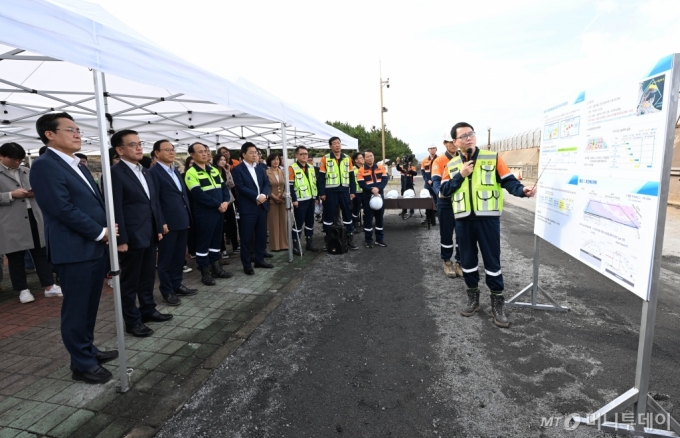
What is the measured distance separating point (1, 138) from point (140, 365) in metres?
7.54

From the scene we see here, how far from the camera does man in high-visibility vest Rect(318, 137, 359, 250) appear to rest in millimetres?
7023

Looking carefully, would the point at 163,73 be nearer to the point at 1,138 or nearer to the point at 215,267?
the point at 215,267

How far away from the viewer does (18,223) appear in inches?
178

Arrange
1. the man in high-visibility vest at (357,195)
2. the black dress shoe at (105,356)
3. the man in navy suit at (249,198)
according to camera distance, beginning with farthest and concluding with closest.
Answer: the man in high-visibility vest at (357,195), the man in navy suit at (249,198), the black dress shoe at (105,356)

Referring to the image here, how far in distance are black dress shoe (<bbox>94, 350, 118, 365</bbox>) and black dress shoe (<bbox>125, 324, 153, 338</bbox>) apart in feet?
1.26

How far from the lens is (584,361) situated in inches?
116

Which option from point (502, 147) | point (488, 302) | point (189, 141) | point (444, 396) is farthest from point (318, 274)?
point (502, 147)

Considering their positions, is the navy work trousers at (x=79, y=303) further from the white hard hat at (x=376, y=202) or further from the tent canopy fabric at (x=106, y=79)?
the white hard hat at (x=376, y=202)

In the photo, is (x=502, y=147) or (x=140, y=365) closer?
(x=140, y=365)

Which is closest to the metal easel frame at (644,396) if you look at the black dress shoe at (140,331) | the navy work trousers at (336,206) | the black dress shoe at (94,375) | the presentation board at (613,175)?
the presentation board at (613,175)

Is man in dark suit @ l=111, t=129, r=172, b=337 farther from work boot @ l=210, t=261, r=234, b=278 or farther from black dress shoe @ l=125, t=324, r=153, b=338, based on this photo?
work boot @ l=210, t=261, r=234, b=278

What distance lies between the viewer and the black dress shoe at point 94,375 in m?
2.80

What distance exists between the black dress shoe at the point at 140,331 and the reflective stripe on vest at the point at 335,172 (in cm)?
427

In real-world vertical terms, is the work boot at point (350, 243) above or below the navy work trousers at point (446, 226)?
below
